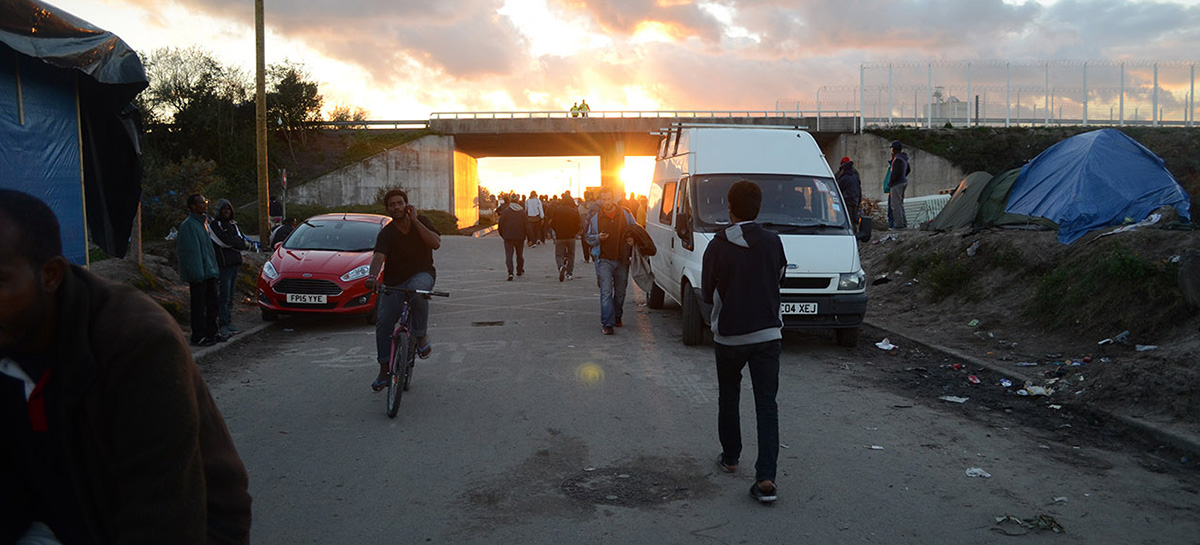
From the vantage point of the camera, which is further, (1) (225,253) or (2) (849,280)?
(1) (225,253)

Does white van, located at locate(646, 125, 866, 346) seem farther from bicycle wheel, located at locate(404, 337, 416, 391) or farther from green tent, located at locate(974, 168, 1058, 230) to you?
green tent, located at locate(974, 168, 1058, 230)

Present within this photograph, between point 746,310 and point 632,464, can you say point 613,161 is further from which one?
point 746,310

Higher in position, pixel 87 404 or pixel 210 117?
pixel 210 117

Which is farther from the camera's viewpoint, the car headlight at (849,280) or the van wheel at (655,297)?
the van wheel at (655,297)

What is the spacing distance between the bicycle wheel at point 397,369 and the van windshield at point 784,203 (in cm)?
451

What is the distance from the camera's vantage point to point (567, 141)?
50.4 meters

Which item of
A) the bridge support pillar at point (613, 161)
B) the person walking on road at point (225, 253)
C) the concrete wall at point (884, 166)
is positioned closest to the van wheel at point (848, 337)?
the person walking on road at point (225, 253)

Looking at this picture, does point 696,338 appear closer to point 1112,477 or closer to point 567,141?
point 1112,477

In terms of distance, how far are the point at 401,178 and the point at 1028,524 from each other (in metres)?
45.6

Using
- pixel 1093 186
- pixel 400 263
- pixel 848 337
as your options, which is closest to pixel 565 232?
pixel 848 337

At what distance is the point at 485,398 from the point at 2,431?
5.75 meters

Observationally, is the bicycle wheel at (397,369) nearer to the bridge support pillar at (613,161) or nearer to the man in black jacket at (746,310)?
the man in black jacket at (746,310)

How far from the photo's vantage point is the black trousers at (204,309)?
10109 millimetres

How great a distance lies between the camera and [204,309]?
34.2ft
